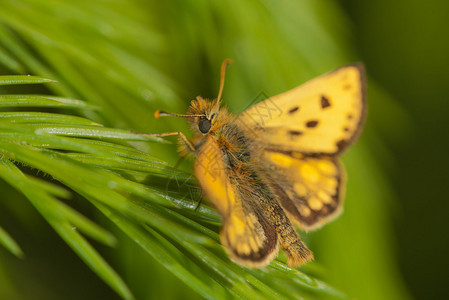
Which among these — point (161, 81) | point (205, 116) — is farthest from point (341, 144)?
point (161, 81)

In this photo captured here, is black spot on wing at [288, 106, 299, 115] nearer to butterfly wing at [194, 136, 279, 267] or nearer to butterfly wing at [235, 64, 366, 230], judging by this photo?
butterfly wing at [235, 64, 366, 230]

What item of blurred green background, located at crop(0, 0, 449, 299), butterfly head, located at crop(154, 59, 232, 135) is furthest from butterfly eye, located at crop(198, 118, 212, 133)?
blurred green background, located at crop(0, 0, 449, 299)

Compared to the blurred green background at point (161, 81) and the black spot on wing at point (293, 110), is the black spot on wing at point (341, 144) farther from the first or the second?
the blurred green background at point (161, 81)

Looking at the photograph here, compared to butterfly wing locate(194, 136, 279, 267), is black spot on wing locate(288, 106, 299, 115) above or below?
above

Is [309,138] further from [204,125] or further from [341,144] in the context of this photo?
[204,125]

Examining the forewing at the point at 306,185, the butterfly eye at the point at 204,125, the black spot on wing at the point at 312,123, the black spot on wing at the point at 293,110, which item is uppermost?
the black spot on wing at the point at 293,110

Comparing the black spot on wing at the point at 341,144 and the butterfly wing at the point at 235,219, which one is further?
the black spot on wing at the point at 341,144

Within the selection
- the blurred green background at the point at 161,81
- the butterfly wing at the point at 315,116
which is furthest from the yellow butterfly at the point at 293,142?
the blurred green background at the point at 161,81
